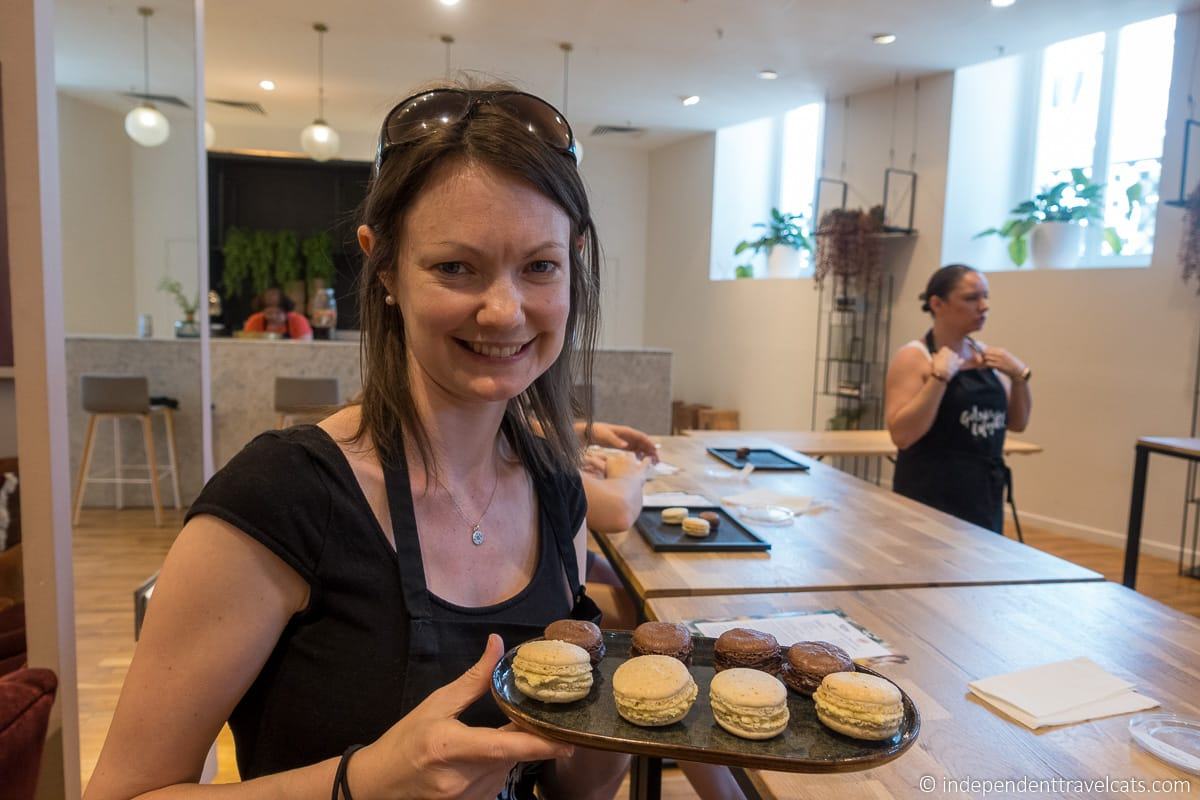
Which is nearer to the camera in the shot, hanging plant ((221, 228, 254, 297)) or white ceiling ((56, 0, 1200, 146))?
white ceiling ((56, 0, 1200, 146))

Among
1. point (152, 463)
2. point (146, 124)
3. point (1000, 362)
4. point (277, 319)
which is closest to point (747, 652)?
point (1000, 362)

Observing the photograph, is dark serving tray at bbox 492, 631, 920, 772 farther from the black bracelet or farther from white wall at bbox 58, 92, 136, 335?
white wall at bbox 58, 92, 136, 335

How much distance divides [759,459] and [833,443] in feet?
4.28

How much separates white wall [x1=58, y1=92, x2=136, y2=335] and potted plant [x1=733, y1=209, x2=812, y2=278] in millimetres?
5663

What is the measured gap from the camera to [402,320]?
1.09 meters

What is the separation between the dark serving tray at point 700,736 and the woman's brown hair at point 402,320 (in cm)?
37

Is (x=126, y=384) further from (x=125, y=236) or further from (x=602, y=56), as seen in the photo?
(x=602, y=56)

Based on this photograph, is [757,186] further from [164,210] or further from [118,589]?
[118,589]

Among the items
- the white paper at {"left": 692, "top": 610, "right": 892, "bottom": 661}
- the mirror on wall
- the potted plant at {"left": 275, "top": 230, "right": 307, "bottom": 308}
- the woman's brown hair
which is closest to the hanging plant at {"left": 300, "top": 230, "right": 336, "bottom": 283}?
the potted plant at {"left": 275, "top": 230, "right": 307, "bottom": 308}

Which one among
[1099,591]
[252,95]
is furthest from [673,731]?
[252,95]

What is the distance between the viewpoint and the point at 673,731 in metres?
0.81

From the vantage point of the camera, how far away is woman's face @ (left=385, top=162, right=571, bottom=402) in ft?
2.96

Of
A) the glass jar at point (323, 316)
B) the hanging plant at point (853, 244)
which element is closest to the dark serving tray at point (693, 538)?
the hanging plant at point (853, 244)

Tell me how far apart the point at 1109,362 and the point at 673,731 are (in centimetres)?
552
